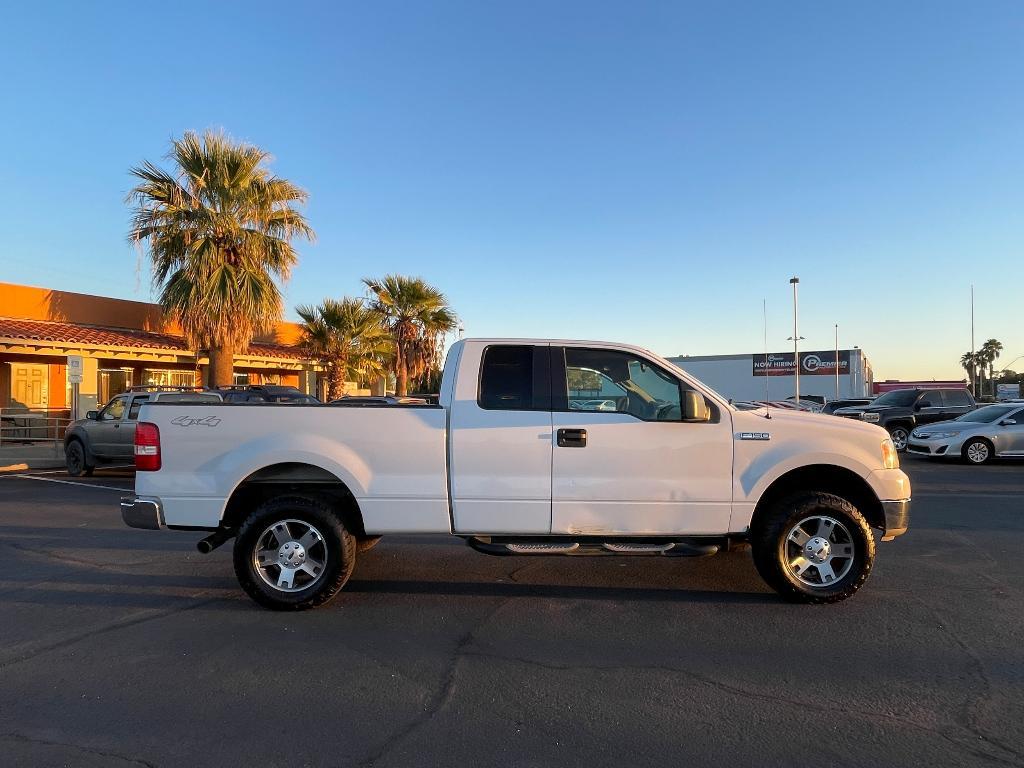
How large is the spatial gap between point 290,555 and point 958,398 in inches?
896

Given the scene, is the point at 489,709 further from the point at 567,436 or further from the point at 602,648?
the point at 567,436

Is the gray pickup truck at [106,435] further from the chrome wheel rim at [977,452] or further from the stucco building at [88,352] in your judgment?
the chrome wheel rim at [977,452]

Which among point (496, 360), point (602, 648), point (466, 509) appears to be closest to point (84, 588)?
point (466, 509)

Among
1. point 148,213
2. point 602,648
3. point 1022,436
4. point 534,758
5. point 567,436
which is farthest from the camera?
point 148,213

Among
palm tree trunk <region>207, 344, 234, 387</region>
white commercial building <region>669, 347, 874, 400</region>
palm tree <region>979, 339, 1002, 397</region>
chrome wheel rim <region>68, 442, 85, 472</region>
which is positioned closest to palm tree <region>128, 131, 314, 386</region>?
palm tree trunk <region>207, 344, 234, 387</region>

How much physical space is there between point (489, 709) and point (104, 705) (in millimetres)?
2117

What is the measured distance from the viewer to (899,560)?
6664 millimetres

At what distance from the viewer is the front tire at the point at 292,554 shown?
5090 mm

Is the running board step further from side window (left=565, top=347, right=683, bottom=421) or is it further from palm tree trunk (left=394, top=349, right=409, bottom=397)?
palm tree trunk (left=394, top=349, right=409, bottom=397)

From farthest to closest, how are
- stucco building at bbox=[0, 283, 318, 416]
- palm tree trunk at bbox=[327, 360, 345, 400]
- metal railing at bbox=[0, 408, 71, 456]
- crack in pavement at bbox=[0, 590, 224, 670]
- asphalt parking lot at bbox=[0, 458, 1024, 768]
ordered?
1. palm tree trunk at bbox=[327, 360, 345, 400]
2. stucco building at bbox=[0, 283, 318, 416]
3. metal railing at bbox=[0, 408, 71, 456]
4. crack in pavement at bbox=[0, 590, 224, 670]
5. asphalt parking lot at bbox=[0, 458, 1024, 768]

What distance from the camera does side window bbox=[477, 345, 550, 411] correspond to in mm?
5230

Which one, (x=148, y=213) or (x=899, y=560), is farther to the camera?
(x=148, y=213)

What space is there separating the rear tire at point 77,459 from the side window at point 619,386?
12487mm

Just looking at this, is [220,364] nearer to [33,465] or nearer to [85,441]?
[33,465]
